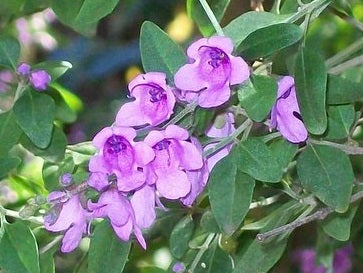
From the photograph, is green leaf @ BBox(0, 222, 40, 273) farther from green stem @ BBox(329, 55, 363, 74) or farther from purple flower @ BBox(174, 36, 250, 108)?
green stem @ BBox(329, 55, 363, 74)

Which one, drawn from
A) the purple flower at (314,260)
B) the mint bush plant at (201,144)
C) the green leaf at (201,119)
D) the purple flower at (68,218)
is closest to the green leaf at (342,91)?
the mint bush plant at (201,144)

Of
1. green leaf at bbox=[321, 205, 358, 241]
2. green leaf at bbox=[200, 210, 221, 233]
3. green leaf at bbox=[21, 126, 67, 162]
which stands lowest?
green leaf at bbox=[321, 205, 358, 241]

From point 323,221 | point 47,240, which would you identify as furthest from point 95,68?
point 323,221

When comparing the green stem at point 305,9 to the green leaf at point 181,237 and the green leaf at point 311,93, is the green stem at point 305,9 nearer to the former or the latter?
the green leaf at point 311,93

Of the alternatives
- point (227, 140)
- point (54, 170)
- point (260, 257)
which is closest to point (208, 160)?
point (227, 140)

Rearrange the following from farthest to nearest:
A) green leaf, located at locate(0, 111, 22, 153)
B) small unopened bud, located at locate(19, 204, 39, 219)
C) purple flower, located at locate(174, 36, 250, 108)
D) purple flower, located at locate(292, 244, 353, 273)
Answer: purple flower, located at locate(292, 244, 353, 273) < green leaf, located at locate(0, 111, 22, 153) < small unopened bud, located at locate(19, 204, 39, 219) < purple flower, located at locate(174, 36, 250, 108)

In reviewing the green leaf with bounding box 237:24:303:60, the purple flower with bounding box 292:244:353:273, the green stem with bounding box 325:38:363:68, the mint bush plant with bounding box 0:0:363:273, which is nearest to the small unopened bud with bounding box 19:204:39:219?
the mint bush plant with bounding box 0:0:363:273

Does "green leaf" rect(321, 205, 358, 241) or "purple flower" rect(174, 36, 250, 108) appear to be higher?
"purple flower" rect(174, 36, 250, 108)
